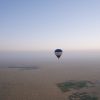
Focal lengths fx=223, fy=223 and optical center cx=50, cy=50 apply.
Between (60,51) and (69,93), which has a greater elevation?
(60,51)

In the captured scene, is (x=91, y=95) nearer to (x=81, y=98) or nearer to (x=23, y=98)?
(x=81, y=98)

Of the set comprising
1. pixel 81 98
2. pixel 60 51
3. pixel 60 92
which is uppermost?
pixel 60 51

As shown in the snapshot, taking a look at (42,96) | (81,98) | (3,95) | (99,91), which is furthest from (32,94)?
(99,91)

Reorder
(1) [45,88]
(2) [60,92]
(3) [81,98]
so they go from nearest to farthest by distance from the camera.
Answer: (3) [81,98] < (2) [60,92] < (1) [45,88]

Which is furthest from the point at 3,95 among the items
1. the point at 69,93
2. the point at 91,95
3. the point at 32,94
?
the point at 91,95

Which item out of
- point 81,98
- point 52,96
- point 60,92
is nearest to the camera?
point 81,98

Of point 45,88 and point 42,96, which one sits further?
point 45,88

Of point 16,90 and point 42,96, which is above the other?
point 16,90

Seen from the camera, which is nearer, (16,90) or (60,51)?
(60,51)

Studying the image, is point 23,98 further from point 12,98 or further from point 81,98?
point 81,98
